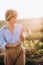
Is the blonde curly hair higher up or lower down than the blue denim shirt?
higher up

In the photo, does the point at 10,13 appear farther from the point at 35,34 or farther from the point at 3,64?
the point at 3,64

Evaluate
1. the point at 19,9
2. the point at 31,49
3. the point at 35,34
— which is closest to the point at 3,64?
the point at 31,49

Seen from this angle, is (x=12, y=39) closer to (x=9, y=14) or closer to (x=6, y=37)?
(x=6, y=37)

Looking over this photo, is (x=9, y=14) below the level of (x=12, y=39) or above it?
above

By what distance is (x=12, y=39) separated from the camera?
1.76m

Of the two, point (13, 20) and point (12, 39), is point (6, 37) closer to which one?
point (12, 39)

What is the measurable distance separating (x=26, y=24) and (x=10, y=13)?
0.19 meters

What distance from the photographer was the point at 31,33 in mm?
1828

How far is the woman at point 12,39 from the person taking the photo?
1753 millimetres

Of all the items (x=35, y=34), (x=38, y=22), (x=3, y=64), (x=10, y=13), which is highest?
(x=10, y=13)

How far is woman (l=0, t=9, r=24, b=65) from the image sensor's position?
1753mm

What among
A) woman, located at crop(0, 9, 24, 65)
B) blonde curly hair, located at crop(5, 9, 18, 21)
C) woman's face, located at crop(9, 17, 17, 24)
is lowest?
woman, located at crop(0, 9, 24, 65)

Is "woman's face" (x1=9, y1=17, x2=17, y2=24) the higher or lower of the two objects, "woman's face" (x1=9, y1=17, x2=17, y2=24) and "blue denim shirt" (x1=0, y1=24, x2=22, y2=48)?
the higher

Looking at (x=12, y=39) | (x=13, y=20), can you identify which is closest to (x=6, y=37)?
(x=12, y=39)
